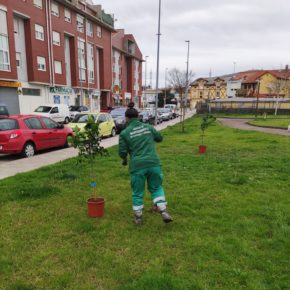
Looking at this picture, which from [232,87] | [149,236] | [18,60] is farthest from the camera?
[232,87]

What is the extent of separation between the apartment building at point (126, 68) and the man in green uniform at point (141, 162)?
158 feet

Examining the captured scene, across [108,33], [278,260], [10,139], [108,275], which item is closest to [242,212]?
[278,260]

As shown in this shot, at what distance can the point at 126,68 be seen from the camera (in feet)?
203

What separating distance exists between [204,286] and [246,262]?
691mm

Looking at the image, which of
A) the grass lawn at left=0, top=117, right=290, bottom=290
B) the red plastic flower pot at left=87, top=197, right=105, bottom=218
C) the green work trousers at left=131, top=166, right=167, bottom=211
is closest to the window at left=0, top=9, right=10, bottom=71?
the grass lawn at left=0, top=117, right=290, bottom=290

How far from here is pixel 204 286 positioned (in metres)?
→ 2.94

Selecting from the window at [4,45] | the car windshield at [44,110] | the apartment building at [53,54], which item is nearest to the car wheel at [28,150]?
the car windshield at [44,110]

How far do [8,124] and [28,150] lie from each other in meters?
1.12

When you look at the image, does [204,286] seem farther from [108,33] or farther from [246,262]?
[108,33]

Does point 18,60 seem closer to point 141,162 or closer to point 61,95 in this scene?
point 61,95

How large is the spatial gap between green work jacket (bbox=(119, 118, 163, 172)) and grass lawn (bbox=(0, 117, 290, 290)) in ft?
3.06

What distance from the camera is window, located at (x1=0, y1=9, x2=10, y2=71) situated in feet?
85.8

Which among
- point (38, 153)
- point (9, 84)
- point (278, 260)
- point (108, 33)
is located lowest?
point (38, 153)

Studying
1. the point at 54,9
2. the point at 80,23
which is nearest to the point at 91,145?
the point at 54,9
